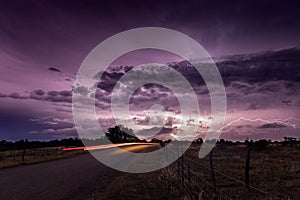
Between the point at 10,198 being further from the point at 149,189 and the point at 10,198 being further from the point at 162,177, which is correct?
the point at 162,177

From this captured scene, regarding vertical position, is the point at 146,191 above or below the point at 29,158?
below

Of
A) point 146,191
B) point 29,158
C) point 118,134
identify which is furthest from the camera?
point 118,134

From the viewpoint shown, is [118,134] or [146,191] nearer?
[146,191]

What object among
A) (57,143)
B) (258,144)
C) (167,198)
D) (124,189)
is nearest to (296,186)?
(167,198)

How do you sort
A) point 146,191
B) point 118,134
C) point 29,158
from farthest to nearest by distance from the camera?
1. point 118,134
2. point 29,158
3. point 146,191

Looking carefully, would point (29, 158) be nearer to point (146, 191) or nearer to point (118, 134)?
point (146, 191)

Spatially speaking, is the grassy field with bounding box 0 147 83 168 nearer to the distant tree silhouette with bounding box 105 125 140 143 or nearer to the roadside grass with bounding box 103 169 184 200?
the roadside grass with bounding box 103 169 184 200

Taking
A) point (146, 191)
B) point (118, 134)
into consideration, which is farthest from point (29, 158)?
point (118, 134)

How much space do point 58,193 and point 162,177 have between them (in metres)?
5.98

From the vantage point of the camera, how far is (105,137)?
549ft

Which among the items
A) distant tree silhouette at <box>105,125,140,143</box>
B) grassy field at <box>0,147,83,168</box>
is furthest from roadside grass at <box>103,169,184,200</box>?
distant tree silhouette at <box>105,125,140,143</box>


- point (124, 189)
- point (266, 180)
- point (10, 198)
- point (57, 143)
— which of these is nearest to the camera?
point (10, 198)

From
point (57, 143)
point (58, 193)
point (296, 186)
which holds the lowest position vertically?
point (296, 186)

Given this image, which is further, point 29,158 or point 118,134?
point 118,134
